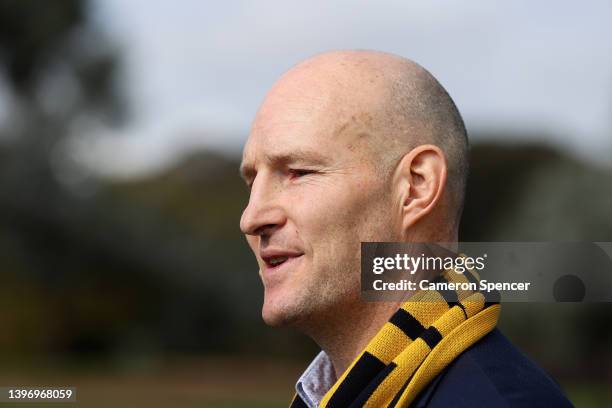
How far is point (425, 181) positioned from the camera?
99.5 inches

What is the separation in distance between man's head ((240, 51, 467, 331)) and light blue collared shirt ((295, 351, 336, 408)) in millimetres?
372

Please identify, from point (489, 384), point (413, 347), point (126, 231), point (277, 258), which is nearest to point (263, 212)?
point (277, 258)

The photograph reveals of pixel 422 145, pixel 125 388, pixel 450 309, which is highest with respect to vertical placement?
pixel 125 388

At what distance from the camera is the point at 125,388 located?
19438 mm

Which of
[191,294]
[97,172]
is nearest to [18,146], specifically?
[97,172]

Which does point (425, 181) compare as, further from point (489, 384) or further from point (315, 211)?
point (489, 384)

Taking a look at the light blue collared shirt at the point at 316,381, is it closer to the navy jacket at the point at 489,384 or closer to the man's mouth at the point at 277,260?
the man's mouth at the point at 277,260

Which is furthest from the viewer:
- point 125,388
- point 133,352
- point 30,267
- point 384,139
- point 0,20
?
point 0,20

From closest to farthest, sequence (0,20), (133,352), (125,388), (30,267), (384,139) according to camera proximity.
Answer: (384,139)
(125,388)
(133,352)
(30,267)
(0,20)

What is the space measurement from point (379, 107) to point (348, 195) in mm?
268

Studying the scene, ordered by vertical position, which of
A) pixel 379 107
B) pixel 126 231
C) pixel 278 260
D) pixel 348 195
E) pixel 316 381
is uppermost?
pixel 126 231

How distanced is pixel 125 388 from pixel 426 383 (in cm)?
1802

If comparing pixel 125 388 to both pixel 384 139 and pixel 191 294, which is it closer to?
pixel 191 294

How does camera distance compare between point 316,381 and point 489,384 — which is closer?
point 489,384
